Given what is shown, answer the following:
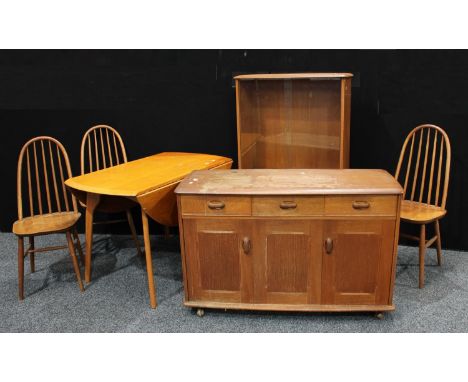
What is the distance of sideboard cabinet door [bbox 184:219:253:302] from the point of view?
7.54 feet

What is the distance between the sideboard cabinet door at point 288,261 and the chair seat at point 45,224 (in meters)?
1.23

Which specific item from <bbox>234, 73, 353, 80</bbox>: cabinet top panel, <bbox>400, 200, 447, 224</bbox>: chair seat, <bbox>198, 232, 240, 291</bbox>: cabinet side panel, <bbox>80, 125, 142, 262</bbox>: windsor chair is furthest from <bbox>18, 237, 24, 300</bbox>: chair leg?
<bbox>400, 200, 447, 224</bbox>: chair seat

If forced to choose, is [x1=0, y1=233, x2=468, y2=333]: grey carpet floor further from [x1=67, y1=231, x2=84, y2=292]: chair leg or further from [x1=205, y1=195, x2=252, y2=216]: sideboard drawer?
[x1=205, y1=195, x2=252, y2=216]: sideboard drawer

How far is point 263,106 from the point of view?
2979 millimetres

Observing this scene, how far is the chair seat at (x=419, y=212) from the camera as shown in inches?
103

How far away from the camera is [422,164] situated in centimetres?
306

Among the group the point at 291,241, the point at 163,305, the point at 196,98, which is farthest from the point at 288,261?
the point at 196,98

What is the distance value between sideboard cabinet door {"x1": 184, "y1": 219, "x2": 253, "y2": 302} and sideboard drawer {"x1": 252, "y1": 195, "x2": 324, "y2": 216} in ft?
0.37

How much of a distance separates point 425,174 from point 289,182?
4.06 ft

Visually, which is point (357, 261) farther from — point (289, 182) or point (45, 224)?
point (45, 224)

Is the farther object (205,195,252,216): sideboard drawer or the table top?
the table top

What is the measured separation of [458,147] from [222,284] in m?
1.87

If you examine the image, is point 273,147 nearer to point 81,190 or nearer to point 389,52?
point 389,52

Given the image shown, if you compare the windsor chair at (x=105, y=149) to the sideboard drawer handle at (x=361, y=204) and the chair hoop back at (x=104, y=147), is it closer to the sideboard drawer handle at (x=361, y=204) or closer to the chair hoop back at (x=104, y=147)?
the chair hoop back at (x=104, y=147)
